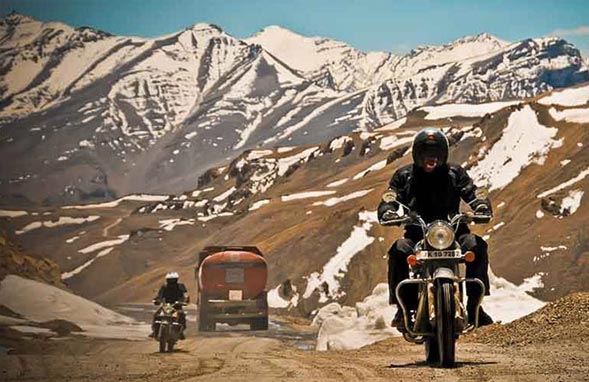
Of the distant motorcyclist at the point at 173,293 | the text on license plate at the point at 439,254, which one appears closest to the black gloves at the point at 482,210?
the text on license plate at the point at 439,254

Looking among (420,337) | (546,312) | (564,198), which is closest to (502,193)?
(564,198)

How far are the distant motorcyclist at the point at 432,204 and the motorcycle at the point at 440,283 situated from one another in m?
0.15

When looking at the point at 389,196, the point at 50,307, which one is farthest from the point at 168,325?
the point at 389,196

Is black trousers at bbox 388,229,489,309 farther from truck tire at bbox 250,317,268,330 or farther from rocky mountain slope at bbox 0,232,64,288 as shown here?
truck tire at bbox 250,317,268,330

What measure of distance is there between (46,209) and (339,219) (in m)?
26.4

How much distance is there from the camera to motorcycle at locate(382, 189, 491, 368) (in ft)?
45.7

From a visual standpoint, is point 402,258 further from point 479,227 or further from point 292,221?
point 292,221

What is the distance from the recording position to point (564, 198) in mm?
74875

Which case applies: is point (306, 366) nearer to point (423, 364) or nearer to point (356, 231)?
point (423, 364)

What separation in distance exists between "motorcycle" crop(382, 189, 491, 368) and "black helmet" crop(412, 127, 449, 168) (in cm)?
63

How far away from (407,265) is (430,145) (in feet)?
5.43

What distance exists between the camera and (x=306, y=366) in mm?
15625

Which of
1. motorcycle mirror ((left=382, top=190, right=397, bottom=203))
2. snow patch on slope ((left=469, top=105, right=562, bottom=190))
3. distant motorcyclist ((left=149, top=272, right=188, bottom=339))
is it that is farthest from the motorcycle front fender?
snow patch on slope ((left=469, top=105, right=562, bottom=190))

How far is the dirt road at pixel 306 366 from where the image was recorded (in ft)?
44.4
